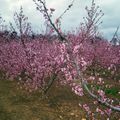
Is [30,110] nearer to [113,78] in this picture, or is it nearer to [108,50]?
[113,78]

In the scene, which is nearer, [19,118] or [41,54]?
[19,118]

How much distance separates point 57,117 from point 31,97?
297 centimetres

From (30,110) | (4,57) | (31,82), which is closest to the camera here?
(30,110)

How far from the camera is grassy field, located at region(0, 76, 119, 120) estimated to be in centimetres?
1476

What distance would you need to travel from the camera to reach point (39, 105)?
16.3 metres

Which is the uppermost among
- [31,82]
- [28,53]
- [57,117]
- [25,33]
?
[25,33]

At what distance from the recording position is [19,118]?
46.6ft

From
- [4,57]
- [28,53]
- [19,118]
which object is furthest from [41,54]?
[19,118]

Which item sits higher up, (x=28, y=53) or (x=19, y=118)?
(x=28, y=53)

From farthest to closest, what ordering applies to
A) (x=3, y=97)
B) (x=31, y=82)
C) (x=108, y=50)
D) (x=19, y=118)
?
(x=108, y=50)
(x=31, y=82)
(x=3, y=97)
(x=19, y=118)

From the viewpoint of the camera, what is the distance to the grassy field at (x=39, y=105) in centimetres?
1476

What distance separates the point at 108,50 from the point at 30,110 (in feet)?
57.8

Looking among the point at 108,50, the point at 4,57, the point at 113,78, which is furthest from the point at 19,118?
the point at 108,50

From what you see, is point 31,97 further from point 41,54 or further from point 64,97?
point 41,54
